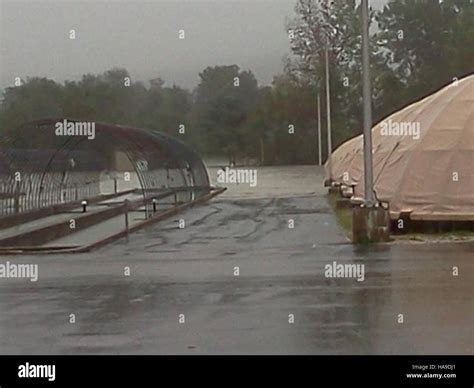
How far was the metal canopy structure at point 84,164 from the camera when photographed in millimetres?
24531

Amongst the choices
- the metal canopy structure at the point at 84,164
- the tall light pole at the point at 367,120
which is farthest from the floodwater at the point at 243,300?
the metal canopy structure at the point at 84,164

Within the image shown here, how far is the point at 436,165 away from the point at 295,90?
1926 centimetres

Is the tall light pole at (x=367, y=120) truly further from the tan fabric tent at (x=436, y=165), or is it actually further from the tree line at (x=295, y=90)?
the tree line at (x=295, y=90)

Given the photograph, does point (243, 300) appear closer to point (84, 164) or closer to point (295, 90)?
point (84, 164)

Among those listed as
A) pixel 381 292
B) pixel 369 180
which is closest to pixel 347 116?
pixel 369 180

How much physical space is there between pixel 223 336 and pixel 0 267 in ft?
26.0

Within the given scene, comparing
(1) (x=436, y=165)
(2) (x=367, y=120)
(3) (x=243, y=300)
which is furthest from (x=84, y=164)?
(3) (x=243, y=300)

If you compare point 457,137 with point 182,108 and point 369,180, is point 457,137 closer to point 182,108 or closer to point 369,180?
point 369,180

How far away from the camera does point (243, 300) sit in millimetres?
10352

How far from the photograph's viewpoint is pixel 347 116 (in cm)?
4684

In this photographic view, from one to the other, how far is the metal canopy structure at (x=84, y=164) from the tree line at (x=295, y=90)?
171cm

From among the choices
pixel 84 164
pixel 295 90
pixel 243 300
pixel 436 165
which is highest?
pixel 295 90

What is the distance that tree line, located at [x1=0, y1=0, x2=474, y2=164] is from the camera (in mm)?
20703

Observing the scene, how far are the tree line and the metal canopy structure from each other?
5.59 ft
